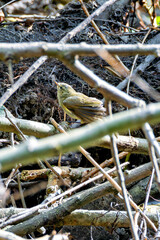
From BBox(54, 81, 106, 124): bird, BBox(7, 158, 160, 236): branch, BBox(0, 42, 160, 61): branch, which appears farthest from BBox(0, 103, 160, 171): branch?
BBox(54, 81, 106, 124): bird

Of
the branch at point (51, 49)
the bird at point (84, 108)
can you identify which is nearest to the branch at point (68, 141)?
the branch at point (51, 49)

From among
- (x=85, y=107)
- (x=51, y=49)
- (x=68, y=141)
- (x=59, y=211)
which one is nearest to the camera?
(x=68, y=141)

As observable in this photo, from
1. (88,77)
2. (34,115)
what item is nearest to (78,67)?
(88,77)

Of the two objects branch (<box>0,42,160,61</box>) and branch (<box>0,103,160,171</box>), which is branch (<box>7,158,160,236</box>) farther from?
Result: branch (<box>0,103,160,171</box>)

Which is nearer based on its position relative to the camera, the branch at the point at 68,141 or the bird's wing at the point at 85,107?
the branch at the point at 68,141

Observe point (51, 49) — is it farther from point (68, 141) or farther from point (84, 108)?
point (84, 108)

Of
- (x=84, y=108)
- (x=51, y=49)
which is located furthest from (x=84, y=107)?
(x=51, y=49)

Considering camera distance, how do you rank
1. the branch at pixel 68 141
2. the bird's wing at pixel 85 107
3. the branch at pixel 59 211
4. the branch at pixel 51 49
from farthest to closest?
the bird's wing at pixel 85 107, the branch at pixel 59 211, the branch at pixel 51 49, the branch at pixel 68 141

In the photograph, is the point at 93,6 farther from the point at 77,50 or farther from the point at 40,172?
the point at 77,50

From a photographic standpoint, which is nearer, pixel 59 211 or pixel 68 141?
pixel 68 141

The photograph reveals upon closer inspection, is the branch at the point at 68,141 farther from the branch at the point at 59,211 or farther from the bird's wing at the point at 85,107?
the bird's wing at the point at 85,107
